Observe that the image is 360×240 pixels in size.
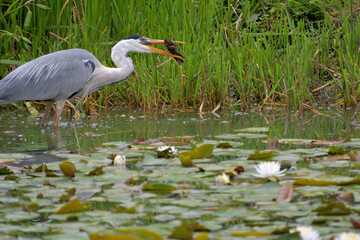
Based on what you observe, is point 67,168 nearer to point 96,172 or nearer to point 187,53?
point 96,172

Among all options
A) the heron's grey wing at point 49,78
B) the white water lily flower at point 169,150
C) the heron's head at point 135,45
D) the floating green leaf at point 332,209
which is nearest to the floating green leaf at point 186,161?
the white water lily flower at point 169,150

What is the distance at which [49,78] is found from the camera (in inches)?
224

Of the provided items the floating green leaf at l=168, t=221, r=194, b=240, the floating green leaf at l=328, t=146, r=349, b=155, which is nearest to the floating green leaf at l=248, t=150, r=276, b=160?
the floating green leaf at l=328, t=146, r=349, b=155

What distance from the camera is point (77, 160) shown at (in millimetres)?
3090

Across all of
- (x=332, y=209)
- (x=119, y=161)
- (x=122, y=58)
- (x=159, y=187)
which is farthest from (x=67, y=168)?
(x=122, y=58)

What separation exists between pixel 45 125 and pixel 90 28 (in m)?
1.74

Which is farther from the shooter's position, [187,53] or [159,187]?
[187,53]

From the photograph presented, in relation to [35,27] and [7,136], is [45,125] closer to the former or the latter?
[7,136]

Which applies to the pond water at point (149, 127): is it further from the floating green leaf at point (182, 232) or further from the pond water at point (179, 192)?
the floating green leaf at point (182, 232)

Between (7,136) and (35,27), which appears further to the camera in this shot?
(35,27)

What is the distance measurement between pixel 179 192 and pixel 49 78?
3616mm

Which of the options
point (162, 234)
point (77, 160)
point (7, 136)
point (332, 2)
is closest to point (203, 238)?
point (162, 234)

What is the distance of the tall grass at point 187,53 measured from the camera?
6.16 metres

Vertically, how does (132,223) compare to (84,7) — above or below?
below
